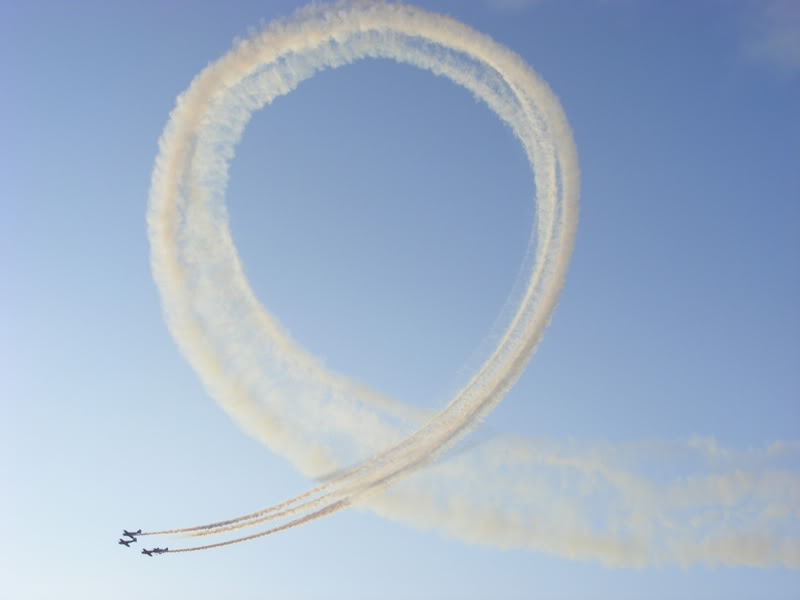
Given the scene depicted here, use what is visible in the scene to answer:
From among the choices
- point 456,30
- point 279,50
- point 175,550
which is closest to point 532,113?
point 456,30

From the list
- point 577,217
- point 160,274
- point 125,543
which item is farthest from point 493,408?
point 125,543

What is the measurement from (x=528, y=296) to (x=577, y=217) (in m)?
6.24

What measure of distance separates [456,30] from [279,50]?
11.2 m

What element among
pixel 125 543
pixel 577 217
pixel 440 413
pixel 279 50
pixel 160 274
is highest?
pixel 577 217

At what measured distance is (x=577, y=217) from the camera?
→ 52.8 m

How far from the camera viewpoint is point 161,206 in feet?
168

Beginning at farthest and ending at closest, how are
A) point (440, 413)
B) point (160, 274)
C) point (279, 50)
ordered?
point (440, 413)
point (160, 274)
point (279, 50)

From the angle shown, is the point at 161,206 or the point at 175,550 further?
the point at 175,550

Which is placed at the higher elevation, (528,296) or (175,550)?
(528,296)

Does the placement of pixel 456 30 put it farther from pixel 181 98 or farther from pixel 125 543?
pixel 125 543

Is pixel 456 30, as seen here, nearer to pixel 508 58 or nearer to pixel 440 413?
pixel 508 58

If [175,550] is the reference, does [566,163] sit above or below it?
above

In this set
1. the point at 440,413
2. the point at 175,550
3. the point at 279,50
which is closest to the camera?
the point at 279,50

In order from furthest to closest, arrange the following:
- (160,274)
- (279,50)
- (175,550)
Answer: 1. (175,550)
2. (160,274)
3. (279,50)
